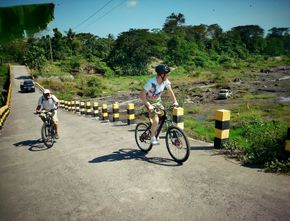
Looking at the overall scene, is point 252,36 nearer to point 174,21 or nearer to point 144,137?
point 174,21

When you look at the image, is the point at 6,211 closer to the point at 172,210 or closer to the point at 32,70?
the point at 172,210

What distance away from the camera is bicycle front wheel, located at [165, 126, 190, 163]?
17.4 ft

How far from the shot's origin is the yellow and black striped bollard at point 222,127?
6172 mm

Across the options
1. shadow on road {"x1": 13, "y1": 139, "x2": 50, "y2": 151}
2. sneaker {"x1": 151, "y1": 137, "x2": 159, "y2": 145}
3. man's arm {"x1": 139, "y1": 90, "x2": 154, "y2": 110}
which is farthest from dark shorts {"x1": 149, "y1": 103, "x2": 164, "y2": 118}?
shadow on road {"x1": 13, "y1": 139, "x2": 50, "y2": 151}

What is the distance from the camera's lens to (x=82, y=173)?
17.6ft

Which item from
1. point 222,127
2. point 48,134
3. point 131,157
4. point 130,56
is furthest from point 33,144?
point 130,56

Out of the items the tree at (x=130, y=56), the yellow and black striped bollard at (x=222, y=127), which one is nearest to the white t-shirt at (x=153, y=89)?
the yellow and black striped bollard at (x=222, y=127)

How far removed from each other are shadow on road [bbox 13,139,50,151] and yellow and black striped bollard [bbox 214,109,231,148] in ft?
17.2

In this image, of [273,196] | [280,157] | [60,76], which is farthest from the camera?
[60,76]

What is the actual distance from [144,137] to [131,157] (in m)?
0.59

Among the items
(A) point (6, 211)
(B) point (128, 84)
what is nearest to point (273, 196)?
(A) point (6, 211)

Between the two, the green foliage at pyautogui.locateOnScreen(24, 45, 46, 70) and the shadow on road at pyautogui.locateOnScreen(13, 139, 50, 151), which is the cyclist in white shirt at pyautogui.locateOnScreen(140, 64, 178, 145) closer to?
the shadow on road at pyautogui.locateOnScreen(13, 139, 50, 151)

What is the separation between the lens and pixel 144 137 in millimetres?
6316

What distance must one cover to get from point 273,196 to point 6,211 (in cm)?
419
